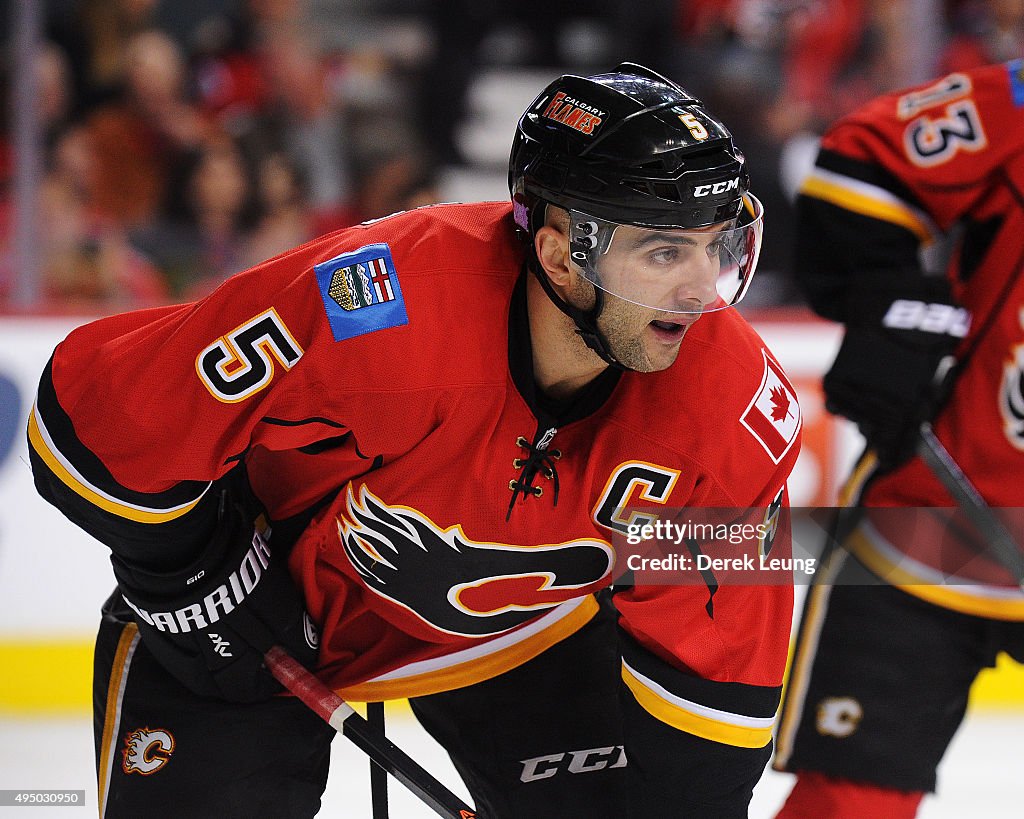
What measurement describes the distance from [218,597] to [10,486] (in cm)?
130

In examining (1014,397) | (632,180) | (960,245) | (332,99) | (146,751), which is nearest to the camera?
(632,180)

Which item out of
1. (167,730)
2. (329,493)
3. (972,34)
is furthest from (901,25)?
(167,730)

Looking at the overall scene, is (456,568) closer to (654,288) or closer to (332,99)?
(654,288)

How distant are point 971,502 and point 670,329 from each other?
2.20ft

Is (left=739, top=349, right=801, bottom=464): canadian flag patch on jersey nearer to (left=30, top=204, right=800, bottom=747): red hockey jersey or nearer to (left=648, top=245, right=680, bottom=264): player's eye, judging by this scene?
(left=30, top=204, right=800, bottom=747): red hockey jersey

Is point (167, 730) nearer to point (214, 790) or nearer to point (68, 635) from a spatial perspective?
point (214, 790)

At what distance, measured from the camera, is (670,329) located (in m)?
1.59

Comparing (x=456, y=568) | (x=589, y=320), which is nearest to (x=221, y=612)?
(x=456, y=568)

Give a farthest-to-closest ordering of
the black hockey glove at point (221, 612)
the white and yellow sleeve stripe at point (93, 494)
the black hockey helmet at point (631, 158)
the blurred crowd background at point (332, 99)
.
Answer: the blurred crowd background at point (332, 99)
the black hockey glove at point (221, 612)
the white and yellow sleeve stripe at point (93, 494)
the black hockey helmet at point (631, 158)

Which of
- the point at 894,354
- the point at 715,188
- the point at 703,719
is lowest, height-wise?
the point at 703,719

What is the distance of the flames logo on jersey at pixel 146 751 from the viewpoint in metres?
1.76

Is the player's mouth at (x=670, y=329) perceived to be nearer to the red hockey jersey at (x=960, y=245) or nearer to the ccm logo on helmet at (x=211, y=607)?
the red hockey jersey at (x=960, y=245)

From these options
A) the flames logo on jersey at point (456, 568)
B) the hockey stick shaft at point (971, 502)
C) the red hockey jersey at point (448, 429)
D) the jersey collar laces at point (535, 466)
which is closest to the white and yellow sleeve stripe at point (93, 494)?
the red hockey jersey at point (448, 429)

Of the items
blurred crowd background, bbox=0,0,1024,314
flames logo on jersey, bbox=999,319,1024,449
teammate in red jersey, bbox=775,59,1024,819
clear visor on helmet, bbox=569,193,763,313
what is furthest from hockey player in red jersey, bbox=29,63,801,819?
blurred crowd background, bbox=0,0,1024,314
